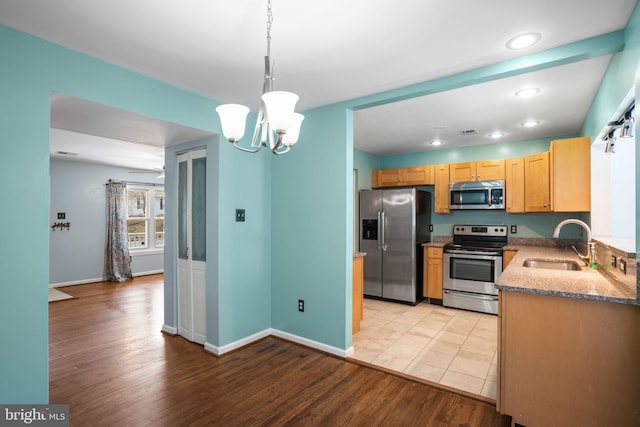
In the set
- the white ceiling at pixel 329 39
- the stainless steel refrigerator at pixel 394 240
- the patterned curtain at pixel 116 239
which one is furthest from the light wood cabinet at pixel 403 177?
the patterned curtain at pixel 116 239

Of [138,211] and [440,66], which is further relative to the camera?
[138,211]

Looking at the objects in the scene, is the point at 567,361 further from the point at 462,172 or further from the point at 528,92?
the point at 462,172

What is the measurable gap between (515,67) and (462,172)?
8.77 feet

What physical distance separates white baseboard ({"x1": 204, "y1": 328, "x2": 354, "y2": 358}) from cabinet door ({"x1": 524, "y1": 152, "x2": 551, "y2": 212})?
2.99 meters

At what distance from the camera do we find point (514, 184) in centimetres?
438

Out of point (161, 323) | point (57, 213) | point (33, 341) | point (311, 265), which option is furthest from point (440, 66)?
point (57, 213)

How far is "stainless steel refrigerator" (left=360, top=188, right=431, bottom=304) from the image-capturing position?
4.71 meters

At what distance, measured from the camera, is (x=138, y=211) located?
7.55m

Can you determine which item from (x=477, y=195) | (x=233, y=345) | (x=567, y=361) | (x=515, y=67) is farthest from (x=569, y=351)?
(x=477, y=195)

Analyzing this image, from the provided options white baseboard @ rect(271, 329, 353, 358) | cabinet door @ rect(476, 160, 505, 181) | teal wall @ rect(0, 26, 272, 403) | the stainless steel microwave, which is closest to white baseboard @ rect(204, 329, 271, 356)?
white baseboard @ rect(271, 329, 353, 358)

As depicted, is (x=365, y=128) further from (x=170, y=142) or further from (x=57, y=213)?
(x=57, y=213)

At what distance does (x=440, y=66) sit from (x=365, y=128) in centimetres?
166

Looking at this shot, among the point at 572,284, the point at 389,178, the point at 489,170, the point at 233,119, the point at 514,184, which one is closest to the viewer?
the point at 233,119

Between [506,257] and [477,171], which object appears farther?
[477,171]
